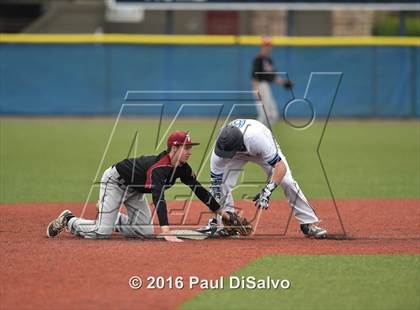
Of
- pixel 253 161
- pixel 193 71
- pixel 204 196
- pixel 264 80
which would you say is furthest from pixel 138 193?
pixel 193 71

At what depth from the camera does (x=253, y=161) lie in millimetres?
9422

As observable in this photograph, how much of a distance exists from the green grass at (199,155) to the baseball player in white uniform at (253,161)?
3.67 m

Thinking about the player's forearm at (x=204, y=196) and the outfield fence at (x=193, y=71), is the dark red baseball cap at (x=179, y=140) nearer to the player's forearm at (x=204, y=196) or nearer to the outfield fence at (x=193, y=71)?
the player's forearm at (x=204, y=196)

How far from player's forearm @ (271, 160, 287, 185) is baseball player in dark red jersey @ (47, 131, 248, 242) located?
0.66 metres

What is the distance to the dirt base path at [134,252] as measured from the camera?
690 centimetres

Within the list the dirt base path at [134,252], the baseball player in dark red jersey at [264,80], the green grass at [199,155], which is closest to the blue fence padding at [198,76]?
the green grass at [199,155]

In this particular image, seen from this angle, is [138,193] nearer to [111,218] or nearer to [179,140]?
[111,218]

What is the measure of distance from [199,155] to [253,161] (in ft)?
28.7

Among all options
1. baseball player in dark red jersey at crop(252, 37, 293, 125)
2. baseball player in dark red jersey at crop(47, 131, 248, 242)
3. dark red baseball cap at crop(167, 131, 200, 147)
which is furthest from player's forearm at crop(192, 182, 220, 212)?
baseball player in dark red jersey at crop(252, 37, 293, 125)

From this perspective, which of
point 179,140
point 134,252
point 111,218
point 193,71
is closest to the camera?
point 134,252

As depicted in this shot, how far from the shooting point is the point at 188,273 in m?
7.64

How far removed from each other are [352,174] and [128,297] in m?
9.68

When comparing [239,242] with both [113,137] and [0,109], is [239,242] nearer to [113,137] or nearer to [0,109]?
[113,137]

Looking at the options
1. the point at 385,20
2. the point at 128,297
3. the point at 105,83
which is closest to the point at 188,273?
the point at 128,297
